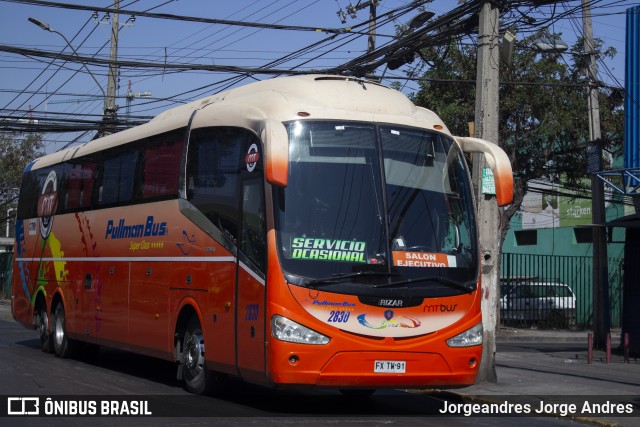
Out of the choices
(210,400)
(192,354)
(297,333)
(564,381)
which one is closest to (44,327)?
(192,354)

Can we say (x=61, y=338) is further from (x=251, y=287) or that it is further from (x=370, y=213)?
(x=370, y=213)

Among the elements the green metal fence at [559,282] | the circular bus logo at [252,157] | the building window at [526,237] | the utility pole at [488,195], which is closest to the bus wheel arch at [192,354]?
the circular bus logo at [252,157]

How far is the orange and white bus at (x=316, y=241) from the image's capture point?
912 cm

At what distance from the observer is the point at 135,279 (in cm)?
1308

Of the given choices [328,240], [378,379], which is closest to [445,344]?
[378,379]

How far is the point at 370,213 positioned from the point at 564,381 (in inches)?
235

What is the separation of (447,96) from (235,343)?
1631cm

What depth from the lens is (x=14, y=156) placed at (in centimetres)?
4606

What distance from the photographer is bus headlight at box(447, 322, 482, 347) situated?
9.68 metres

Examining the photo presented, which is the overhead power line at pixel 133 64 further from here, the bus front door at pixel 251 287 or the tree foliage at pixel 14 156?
the tree foliage at pixel 14 156

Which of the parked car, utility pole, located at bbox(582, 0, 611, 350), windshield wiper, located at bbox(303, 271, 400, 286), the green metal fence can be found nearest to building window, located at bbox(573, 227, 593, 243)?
the green metal fence

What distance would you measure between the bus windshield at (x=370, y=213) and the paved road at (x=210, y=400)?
5.05 ft

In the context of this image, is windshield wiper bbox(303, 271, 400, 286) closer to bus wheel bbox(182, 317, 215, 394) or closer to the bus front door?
the bus front door

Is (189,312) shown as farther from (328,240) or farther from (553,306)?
(553,306)
